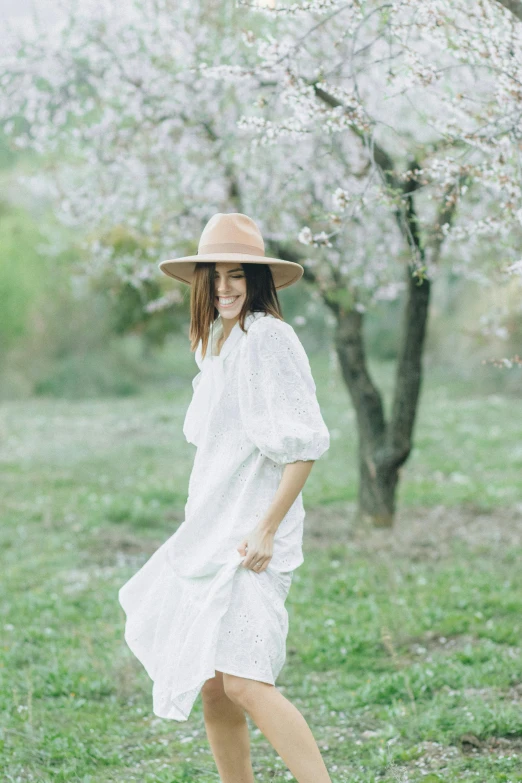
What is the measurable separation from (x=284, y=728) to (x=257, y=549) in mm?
512

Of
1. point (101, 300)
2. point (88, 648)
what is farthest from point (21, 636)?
point (101, 300)

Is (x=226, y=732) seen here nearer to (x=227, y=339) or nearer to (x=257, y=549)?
(x=257, y=549)

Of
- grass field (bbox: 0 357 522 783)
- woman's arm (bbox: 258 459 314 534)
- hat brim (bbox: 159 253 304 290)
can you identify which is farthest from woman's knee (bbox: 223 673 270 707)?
hat brim (bbox: 159 253 304 290)

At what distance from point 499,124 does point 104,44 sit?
527 cm

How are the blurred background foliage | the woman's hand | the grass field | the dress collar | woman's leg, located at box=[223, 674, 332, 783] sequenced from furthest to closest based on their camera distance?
the blurred background foliage
the grass field
the dress collar
the woman's hand
woman's leg, located at box=[223, 674, 332, 783]

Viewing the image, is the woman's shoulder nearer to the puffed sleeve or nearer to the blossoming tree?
the puffed sleeve

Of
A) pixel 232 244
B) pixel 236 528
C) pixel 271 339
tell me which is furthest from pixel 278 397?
pixel 232 244

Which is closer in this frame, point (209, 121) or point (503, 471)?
point (209, 121)

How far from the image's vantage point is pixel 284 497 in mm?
3002

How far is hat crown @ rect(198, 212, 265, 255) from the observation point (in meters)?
3.24

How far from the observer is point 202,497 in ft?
10.4

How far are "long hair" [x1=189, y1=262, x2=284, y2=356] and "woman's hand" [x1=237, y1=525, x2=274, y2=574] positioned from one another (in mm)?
699

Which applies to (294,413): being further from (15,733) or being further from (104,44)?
(104,44)

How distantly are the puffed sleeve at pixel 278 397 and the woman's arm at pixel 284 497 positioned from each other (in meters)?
0.03
